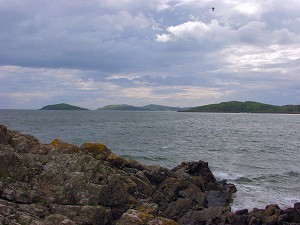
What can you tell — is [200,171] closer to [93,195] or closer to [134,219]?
[93,195]

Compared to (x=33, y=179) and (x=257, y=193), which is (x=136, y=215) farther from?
(x=257, y=193)

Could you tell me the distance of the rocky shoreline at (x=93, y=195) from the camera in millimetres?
13711

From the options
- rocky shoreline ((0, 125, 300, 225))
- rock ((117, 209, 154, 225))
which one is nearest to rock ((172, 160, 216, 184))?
rocky shoreline ((0, 125, 300, 225))

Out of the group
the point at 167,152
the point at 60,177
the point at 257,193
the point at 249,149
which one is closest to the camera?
the point at 60,177

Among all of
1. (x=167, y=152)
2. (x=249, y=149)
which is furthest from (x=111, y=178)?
(x=249, y=149)

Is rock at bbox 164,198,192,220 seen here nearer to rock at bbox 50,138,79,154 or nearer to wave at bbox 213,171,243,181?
rock at bbox 50,138,79,154

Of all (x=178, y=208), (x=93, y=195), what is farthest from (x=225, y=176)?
(x=93, y=195)

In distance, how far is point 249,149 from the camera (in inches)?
2266

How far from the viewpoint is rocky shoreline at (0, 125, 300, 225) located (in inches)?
540

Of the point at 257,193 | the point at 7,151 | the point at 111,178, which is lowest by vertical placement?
the point at 257,193

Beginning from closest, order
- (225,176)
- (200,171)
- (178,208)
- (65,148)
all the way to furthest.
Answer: (178,208)
(65,148)
(200,171)
(225,176)

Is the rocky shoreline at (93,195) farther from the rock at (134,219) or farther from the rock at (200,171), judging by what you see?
the rock at (200,171)

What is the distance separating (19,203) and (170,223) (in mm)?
6802

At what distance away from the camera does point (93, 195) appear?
15.8 metres
